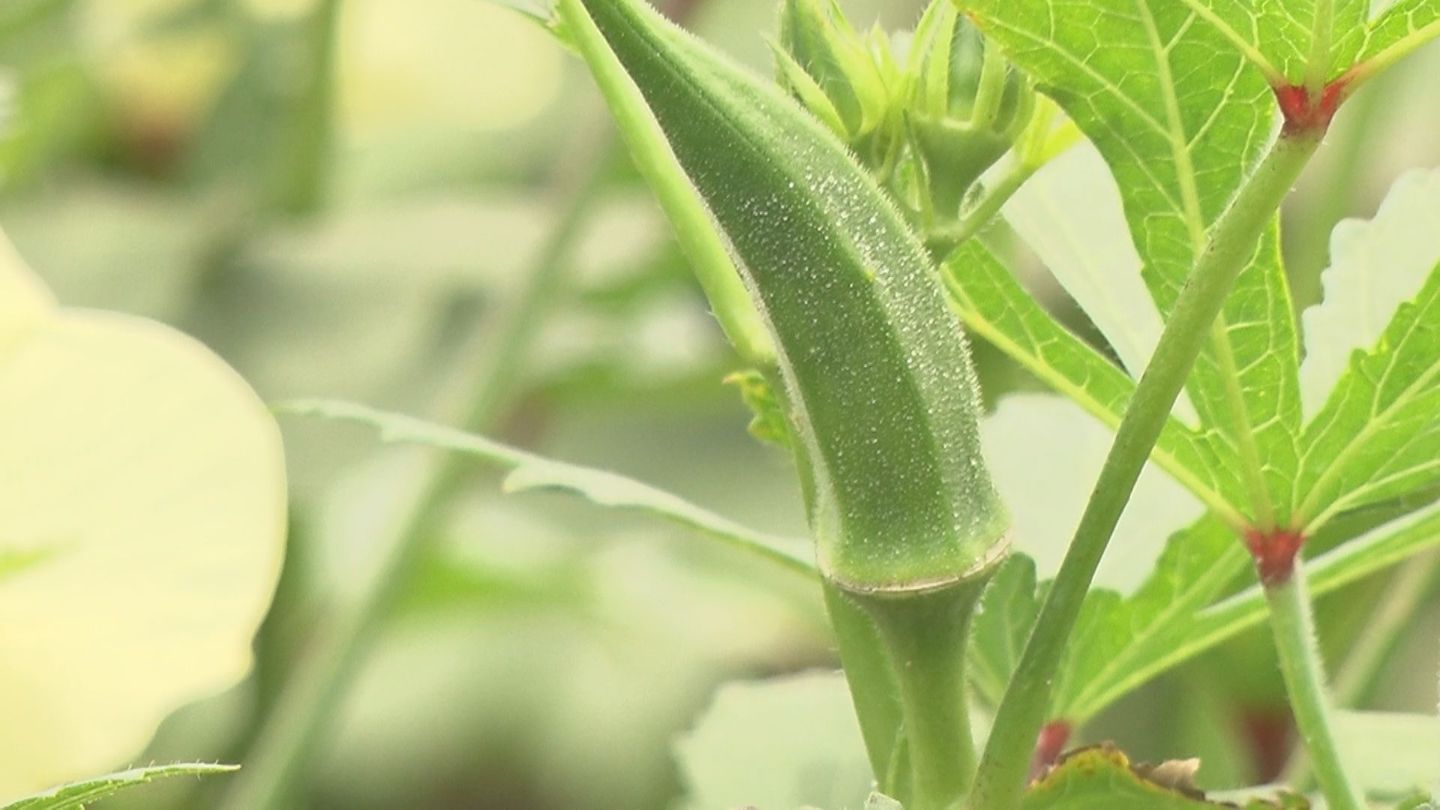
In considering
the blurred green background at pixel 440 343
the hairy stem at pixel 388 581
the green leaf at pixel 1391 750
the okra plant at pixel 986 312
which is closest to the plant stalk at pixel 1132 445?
the okra plant at pixel 986 312

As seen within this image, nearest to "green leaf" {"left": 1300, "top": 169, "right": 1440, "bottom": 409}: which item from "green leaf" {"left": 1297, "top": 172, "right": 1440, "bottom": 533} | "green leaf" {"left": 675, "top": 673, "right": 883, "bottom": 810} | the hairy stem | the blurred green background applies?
"green leaf" {"left": 1297, "top": 172, "right": 1440, "bottom": 533}

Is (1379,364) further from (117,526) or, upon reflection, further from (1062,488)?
(117,526)

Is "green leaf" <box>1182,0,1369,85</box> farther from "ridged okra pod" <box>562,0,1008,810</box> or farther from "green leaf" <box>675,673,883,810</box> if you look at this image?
"green leaf" <box>675,673,883,810</box>

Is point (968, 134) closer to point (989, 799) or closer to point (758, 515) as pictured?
point (989, 799)

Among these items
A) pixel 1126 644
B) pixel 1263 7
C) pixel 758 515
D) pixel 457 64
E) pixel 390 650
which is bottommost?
pixel 390 650

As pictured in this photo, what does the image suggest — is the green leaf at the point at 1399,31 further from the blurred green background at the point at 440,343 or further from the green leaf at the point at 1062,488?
the blurred green background at the point at 440,343

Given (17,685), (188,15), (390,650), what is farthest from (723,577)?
(17,685)
